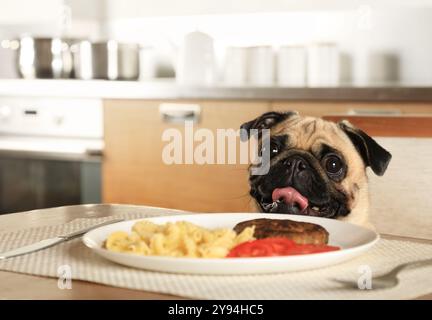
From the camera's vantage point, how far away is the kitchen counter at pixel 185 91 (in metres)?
2.58

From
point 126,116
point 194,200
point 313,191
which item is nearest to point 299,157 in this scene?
point 313,191

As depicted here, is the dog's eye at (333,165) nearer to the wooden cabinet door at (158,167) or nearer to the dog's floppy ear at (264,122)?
the dog's floppy ear at (264,122)

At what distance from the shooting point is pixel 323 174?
126 cm

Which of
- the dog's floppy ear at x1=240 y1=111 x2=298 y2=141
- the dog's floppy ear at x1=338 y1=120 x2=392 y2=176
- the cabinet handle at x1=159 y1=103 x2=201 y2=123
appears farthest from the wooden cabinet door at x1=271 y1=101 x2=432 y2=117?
the dog's floppy ear at x1=338 y1=120 x2=392 y2=176

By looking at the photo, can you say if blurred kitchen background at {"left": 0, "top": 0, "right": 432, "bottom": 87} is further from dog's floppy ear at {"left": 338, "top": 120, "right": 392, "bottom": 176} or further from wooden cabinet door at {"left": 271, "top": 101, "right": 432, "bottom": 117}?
dog's floppy ear at {"left": 338, "top": 120, "right": 392, "bottom": 176}

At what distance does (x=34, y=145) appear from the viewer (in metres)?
3.39

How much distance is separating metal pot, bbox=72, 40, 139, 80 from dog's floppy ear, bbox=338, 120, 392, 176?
2.28 meters

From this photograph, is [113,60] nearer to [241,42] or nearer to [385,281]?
[241,42]

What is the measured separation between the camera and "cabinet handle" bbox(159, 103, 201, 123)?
9.77 ft

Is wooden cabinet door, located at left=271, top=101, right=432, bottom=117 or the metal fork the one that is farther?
wooden cabinet door, located at left=271, top=101, right=432, bottom=117

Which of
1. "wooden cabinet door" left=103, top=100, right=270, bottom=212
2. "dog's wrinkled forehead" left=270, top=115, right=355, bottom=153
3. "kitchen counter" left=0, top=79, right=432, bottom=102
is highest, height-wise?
"kitchen counter" left=0, top=79, right=432, bottom=102

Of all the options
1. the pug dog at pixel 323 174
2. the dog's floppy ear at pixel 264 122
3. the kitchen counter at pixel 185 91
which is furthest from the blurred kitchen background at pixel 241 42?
the pug dog at pixel 323 174
